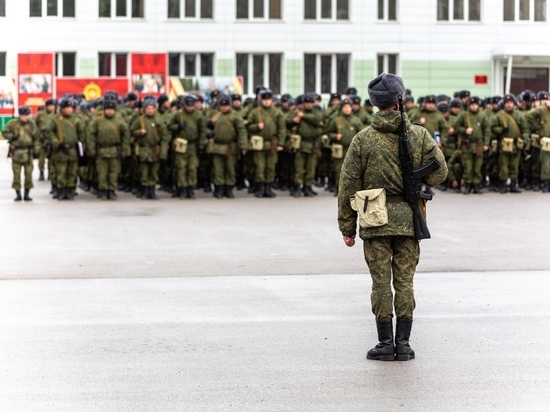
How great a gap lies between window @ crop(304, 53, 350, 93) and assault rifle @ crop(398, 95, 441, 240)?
44.5 m

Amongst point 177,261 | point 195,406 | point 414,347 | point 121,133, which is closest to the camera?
point 195,406

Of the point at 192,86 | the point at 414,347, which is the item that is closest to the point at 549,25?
the point at 192,86

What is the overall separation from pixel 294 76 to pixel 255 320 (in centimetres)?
4249

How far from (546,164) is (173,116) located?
7162 millimetres

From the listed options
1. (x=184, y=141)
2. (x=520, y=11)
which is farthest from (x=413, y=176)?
(x=520, y=11)

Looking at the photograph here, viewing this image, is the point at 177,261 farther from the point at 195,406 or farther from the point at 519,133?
the point at 519,133

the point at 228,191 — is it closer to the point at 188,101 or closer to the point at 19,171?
the point at 188,101

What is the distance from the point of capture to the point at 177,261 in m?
14.0

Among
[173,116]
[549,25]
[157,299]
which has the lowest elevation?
[157,299]

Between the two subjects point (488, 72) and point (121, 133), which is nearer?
point (121, 133)

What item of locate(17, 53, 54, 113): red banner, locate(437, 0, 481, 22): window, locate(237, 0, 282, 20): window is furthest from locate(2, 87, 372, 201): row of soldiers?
locate(437, 0, 481, 22): window

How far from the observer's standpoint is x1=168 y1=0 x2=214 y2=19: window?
2040 inches

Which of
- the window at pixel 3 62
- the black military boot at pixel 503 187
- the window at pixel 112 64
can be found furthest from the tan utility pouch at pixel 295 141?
the window at pixel 3 62

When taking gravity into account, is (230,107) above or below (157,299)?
above
